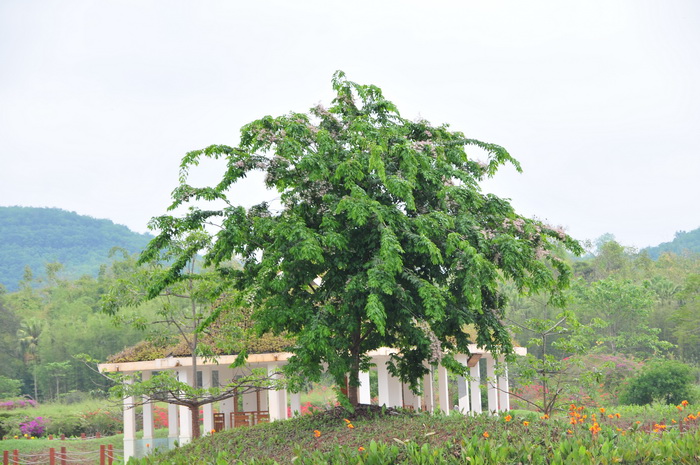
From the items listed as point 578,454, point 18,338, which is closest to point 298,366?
point 578,454

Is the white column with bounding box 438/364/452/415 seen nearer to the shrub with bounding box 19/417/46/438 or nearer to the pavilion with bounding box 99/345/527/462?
the pavilion with bounding box 99/345/527/462

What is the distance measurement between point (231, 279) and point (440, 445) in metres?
4.78

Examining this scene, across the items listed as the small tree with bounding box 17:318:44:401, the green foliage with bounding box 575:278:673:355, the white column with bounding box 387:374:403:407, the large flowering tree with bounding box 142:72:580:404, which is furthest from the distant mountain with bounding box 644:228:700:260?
the large flowering tree with bounding box 142:72:580:404

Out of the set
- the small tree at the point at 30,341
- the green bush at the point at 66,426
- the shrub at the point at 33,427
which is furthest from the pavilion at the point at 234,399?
the small tree at the point at 30,341

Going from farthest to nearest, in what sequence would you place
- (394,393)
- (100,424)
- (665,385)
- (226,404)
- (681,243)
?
(681,243) → (100,424) → (665,385) → (226,404) → (394,393)

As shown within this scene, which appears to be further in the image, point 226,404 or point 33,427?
point 33,427

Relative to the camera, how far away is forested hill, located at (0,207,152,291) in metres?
149

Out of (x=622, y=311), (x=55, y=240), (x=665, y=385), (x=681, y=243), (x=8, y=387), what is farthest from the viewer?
(x=55, y=240)

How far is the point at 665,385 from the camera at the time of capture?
87.4 ft

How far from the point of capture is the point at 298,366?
10547 mm

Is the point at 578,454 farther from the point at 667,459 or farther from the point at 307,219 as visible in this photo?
the point at 307,219

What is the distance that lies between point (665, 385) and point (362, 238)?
19545 millimetres

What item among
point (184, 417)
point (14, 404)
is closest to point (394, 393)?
point (184, 417)

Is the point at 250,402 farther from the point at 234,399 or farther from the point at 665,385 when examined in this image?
the point at 665,385
